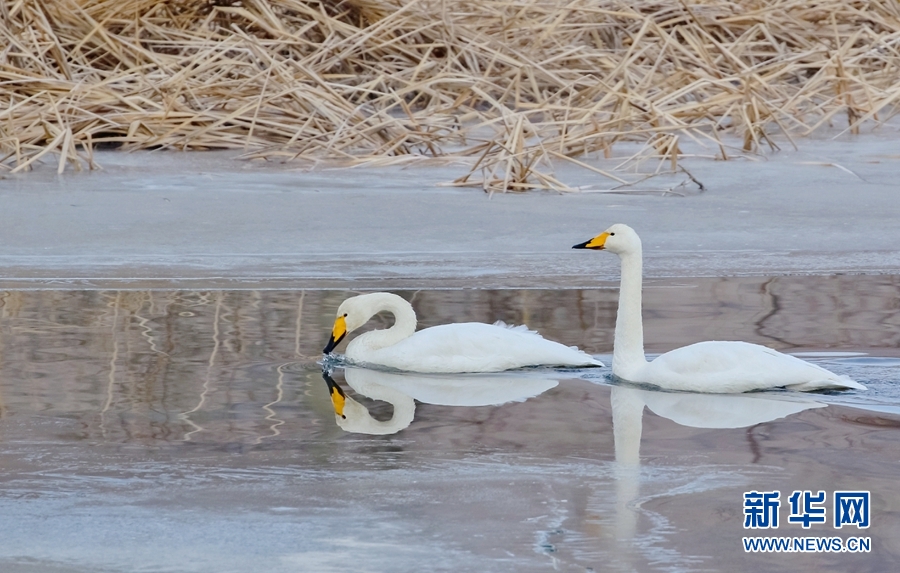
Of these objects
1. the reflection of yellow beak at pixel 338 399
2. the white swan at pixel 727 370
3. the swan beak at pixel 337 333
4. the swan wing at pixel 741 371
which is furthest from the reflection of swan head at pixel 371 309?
the swan wing at pixel 741 371

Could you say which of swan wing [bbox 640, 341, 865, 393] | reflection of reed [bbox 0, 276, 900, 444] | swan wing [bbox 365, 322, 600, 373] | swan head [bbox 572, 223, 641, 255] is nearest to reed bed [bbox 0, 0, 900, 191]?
reflection of reed [bbox 0, 276, 900, 444]

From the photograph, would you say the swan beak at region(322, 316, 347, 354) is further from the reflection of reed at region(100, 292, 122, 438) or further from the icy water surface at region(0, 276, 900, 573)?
the reflection of reed at region(100, 292, 122, 438)

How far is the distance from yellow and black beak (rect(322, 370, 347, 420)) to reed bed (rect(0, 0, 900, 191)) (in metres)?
4.14

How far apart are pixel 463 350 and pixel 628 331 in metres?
0.53

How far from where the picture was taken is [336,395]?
439 cm

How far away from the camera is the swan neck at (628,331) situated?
464 cm

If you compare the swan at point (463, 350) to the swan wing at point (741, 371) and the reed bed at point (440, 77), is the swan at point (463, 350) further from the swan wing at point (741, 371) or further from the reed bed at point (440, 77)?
the reed bed at point (440, 77)

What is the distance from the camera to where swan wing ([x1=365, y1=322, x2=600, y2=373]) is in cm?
472

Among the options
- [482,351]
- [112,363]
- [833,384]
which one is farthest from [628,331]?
[112,363]

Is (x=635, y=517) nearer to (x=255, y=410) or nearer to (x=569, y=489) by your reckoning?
(x=569, y=489)

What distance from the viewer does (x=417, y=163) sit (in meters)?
9.59

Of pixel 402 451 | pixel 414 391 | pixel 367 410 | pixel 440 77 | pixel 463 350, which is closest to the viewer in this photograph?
pixel 402 451

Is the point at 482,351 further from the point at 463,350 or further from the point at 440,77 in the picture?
the point at 440,77

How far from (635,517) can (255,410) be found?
136 cm
